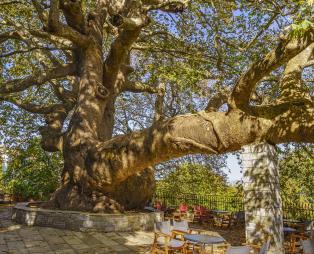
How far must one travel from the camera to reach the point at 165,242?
6.64m

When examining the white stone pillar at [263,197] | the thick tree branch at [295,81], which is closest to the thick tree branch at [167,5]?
the thick tree branch at [295,81]

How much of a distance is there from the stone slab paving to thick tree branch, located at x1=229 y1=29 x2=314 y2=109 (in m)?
4.08

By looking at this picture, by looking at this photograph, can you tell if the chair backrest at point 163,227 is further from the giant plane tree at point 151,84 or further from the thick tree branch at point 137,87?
the thick tree branch at point 137,87

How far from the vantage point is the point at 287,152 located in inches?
527

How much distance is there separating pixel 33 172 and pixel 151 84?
7.89 metres

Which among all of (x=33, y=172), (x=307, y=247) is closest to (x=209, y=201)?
(x=33, y=172)

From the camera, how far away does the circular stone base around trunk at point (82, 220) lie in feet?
31.5

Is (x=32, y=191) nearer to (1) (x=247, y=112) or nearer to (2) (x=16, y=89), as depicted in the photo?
(2) (x=16, y=89)

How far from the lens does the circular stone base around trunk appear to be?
9.59m

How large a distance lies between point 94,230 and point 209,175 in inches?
403

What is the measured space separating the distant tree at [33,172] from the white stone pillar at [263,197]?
1190 cm

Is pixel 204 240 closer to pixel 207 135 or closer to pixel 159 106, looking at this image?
pixel 207 135

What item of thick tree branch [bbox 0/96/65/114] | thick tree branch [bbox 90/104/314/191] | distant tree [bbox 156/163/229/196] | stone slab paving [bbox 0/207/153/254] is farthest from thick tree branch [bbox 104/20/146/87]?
distant tree [bbox 156/163/229/196]

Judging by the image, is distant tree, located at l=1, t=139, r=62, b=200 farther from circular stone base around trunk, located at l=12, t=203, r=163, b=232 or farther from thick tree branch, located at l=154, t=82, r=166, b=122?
thick tree branch, located at l=154, t=82, r=166, b=122
